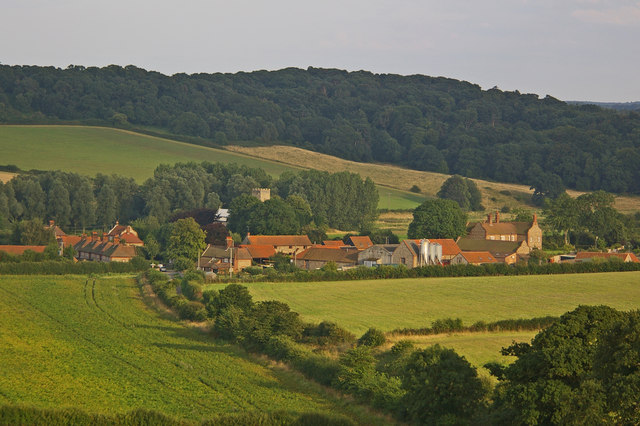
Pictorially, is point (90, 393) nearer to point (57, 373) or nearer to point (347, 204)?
point (57, 373)

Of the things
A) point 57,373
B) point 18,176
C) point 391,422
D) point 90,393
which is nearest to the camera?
point 391,422

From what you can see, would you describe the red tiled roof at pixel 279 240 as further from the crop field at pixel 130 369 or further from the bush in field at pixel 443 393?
the bush in field at pixel 443 393

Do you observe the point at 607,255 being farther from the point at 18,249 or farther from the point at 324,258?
the point at 18,249

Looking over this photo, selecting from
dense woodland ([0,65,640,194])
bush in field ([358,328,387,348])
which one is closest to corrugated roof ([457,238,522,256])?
bush in field ([358,328,387,348])

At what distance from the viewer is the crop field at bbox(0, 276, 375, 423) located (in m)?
25.8

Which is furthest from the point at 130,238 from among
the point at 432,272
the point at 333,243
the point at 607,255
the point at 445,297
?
the point at 445,297

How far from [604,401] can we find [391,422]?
19.5 ft

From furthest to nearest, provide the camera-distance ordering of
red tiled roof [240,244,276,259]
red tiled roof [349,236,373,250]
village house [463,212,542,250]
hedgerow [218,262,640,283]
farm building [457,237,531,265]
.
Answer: village house [463,212,542,250], red tiled roof [349,236,373,250], red tiled roof [240,244,276,259], farm building [457,237,531,265], hedgerow [218,262,640,283]

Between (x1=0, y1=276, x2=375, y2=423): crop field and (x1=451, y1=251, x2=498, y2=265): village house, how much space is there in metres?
34.6

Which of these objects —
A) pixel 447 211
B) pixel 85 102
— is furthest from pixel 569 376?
pixel 85 102

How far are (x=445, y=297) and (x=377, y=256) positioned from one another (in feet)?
79.8

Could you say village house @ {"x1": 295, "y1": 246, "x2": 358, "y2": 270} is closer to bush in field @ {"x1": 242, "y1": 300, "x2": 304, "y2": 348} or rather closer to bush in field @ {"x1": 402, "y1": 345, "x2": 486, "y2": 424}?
bush in field @ {"x1": 242, "y1": 300, "x2": 304, "y2": 348}

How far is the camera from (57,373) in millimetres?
29781

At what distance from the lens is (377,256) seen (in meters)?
76.4
